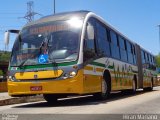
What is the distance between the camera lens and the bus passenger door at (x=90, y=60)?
1323 centimetres

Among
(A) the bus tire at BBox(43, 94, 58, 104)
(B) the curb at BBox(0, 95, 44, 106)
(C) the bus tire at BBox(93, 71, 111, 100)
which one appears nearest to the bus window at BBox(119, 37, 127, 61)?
(C) the bus tire at BBox(93, 71, 111, 100)

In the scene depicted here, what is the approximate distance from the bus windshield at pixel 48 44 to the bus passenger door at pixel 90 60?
1.34 feet

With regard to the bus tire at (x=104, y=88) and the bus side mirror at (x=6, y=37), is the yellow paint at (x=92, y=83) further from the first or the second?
the bus side mirror at (x=6, y=37)

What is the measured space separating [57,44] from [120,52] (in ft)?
22.7

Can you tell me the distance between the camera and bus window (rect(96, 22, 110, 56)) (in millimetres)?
15148

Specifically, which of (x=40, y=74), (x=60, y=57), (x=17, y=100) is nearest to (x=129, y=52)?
(x=17, y=100)

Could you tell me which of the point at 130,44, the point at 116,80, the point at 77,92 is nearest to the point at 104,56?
the point at 116,80

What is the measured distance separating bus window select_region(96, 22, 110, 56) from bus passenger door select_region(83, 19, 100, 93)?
0.77 meters

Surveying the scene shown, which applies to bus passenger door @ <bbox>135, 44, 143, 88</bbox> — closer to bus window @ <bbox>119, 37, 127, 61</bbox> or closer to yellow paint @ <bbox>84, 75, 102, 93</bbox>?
bus window @ <bbox>119, 37, 127, 61</bbox>

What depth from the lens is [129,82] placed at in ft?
70.9

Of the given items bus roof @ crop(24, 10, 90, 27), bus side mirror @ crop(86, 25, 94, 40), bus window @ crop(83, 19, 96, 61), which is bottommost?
bus window @ crop(83, 19, 96, 61)

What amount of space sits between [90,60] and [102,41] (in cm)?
217

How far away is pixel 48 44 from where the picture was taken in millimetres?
13297

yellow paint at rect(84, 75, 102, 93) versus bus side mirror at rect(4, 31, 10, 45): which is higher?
bus side mirror at rect(4, 31, 10, 45)
